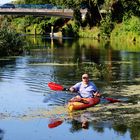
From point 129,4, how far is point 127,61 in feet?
150

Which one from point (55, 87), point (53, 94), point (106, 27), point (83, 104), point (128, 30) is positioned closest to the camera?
point (83, 104)

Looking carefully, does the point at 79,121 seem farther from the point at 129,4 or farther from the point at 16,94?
the point at 129,4

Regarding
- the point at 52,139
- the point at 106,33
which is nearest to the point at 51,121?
the point at 52,139

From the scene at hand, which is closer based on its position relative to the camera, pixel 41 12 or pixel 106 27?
pixel 106 27

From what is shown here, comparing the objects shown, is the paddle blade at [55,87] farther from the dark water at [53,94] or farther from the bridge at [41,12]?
the bridge at [41,12]

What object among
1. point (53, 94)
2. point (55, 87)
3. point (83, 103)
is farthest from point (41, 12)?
point (83, 103)

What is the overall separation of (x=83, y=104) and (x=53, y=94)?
4372 millimetres

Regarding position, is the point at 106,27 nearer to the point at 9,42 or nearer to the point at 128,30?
the point at 128,30

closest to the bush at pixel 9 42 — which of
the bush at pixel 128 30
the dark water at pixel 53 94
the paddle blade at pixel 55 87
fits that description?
the dark water at pixel 53 94

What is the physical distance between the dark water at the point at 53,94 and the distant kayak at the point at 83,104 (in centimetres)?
31

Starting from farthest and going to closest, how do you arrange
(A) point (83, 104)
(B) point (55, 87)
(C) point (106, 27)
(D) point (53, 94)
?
1. (C) point (106, 27)
2. (D) point (53, 94)
3. (B) point (55, 87)
4. (A) point (83, 104)

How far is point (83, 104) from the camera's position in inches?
934

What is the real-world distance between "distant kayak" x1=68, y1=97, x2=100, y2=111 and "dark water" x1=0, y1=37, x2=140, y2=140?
12.2 inches

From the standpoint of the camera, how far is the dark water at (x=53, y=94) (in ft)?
64.9
